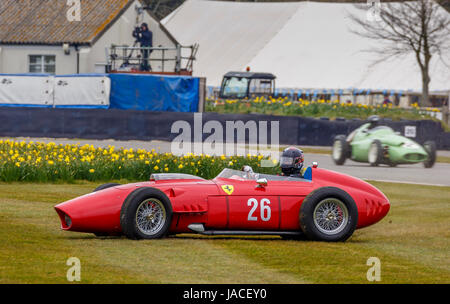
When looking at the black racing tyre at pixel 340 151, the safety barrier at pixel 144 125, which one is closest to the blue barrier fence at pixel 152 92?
the safety barrier at pixel 144 125

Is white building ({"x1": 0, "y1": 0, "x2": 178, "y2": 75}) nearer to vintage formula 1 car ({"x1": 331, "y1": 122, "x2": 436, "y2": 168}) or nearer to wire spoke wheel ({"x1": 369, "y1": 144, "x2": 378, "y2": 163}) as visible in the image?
vintage formula 1 car ({"x1": 331, "y1": 122, "x2": 436, "y2": 168})

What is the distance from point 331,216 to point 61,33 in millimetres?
36871

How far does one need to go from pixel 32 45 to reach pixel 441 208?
34.4 m

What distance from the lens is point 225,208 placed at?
10266mm

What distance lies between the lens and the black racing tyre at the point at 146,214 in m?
9.70

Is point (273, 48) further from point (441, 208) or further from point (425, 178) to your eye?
point (441, 208)

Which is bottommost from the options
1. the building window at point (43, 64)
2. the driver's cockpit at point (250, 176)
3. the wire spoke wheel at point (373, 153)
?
the wire spoke wheel at point (373, 153)

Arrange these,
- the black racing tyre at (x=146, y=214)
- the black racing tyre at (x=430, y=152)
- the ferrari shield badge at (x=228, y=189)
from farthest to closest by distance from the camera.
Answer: the black racing tyre at (x=430, y=152) < the ferrari shield badge at (x=228, y=189) < the black racing tyre at (x=146, y=214)

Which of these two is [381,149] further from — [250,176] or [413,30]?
[413,30]

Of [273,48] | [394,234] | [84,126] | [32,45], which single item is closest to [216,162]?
[394,234]

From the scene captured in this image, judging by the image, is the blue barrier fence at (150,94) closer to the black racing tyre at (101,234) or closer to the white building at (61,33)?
the white building at (61,33)

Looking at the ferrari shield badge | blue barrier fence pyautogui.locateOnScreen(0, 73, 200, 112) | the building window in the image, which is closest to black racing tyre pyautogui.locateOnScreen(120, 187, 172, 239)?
the ferrari shield badge

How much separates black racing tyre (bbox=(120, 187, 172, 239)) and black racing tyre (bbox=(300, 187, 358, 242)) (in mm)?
1693

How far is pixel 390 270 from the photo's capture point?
854cm
